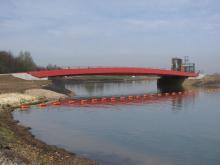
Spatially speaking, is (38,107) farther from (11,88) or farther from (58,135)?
(58,135)

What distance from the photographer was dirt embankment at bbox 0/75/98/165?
16891mm

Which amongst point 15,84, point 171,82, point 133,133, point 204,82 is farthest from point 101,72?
point 133,133

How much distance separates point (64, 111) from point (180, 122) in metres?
16.0

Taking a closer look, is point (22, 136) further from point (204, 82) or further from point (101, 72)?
point (204, 82)

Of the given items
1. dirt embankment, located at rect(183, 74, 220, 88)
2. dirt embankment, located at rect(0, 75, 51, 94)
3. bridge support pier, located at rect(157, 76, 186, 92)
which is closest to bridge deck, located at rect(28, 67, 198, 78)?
dirt embankment, located at rect(0, 75, 51, 94)

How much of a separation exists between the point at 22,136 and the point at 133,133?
9295 mm

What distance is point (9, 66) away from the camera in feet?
392

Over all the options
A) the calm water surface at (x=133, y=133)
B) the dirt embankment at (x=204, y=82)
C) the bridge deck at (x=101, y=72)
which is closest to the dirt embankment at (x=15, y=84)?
the bridge deck at (x=101, y=72)

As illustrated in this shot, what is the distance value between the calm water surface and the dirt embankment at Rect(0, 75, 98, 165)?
5.78 feet

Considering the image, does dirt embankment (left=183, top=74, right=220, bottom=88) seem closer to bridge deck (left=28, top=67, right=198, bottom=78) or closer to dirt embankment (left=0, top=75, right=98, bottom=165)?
bridge deck (left=28, top=67, right=198, bottom=78)

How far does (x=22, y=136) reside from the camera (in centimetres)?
2598

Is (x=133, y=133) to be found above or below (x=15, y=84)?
below

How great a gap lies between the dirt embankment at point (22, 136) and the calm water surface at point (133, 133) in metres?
1.76

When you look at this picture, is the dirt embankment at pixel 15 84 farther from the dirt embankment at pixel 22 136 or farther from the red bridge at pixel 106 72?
the red bridge at pixel 106 72
